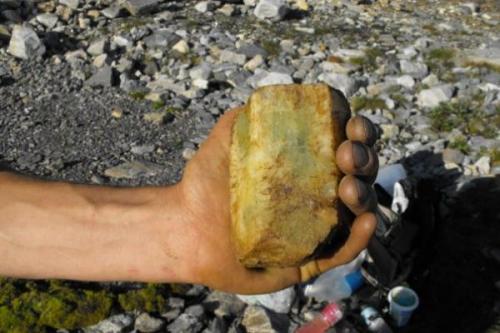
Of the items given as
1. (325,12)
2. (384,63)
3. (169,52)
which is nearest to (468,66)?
(384,63)

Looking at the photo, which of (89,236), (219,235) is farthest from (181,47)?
(219,235)

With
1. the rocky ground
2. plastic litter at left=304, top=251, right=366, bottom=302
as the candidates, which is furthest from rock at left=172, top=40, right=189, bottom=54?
plastic litter at left=304, top=251, right=366, bottom=302

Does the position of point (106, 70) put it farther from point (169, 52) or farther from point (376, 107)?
point (376, 107)

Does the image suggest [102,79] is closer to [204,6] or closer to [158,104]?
[158,104]

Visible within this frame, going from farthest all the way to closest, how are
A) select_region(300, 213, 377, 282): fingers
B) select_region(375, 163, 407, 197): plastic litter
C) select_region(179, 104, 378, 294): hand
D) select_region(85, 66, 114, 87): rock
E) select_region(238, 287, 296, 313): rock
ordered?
select_region(85, 66, 114, 87): rock → select_region(375, 163, 407, 197): plastic litter → select_region(238, 287, 296, 313): rock → select_region(179, 104, 378, 294): hand → select_region(300, 213, 377, 282): fingers

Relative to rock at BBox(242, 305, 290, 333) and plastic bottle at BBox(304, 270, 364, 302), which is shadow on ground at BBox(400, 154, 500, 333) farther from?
rock at BBox(242, 305, 290, 333)
